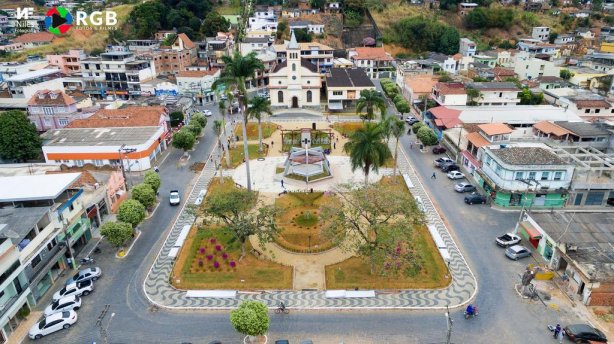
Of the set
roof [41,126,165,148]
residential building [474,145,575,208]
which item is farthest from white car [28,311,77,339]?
residential building [474,145,575,208]

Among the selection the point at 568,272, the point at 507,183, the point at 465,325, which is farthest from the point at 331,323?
the point at 507,183

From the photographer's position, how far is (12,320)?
32.5 m

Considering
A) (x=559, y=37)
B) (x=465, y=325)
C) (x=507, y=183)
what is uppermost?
(x=559, y=37)

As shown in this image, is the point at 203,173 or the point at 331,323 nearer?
the point at 331,323

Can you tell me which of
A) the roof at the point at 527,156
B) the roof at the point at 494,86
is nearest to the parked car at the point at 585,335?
the roof at the point at 527,156

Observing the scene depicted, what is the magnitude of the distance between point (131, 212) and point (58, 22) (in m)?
131

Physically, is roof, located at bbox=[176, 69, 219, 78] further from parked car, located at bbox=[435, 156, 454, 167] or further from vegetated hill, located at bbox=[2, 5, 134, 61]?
parked car, located at bbox=[435, 156, 454, 167]

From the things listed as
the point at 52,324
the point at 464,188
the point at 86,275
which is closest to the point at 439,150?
the point at 464,188

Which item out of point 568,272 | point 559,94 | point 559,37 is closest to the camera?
point 568,272

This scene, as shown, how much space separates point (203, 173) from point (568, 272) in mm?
47441

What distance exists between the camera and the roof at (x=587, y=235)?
35.3 meters

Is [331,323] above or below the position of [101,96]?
below

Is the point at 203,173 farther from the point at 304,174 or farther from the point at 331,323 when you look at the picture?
the point at 331,323

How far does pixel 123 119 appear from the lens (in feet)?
230
